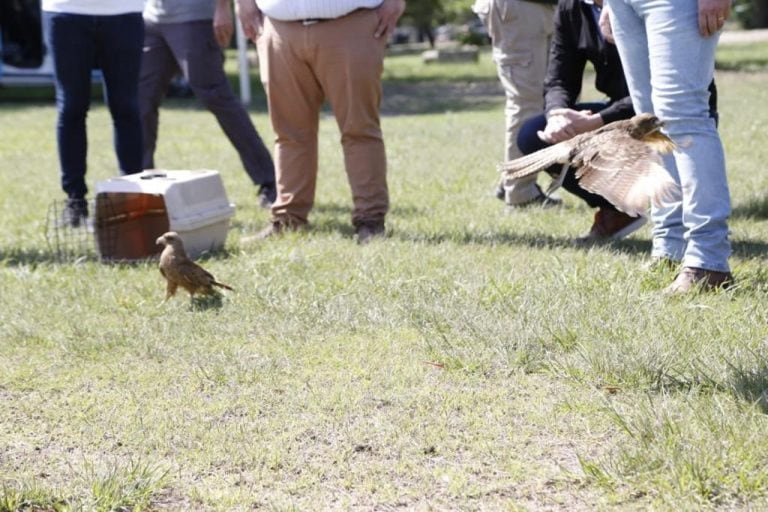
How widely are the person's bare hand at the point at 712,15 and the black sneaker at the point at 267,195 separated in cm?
339

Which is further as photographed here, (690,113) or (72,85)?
(72,85)

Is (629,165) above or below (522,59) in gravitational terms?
below

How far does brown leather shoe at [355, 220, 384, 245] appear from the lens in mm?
5793

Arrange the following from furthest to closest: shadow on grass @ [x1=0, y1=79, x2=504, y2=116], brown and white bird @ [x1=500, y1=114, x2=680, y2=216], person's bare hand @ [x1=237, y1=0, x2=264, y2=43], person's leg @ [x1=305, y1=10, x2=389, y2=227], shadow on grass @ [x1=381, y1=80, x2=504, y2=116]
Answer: shadow on grass @ [x1=0, y1=79, x2=504, y2=116] < shadow on grass @ [x1=381, y1=80, x2=504, y2=116] < person's bare hand @ [x1=237, y1=0, x2=264, y2=43] < person's leg @ [x1=305, y1=10, x2=389, y2=227] < brown and white bird @ [x1=500, y1=114, x2=680, y2=216]

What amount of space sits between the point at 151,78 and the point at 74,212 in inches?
43.4

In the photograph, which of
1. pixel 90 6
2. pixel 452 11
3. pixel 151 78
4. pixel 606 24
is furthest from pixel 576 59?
pixel 452 11

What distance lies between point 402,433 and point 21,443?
42.7 inches

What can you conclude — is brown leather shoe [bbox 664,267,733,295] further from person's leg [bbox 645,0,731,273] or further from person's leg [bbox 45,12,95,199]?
person's leg [bbox 45,12,95,199]

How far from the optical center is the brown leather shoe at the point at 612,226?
558cm

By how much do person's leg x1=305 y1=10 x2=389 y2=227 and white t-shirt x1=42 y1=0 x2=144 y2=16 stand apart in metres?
1.24

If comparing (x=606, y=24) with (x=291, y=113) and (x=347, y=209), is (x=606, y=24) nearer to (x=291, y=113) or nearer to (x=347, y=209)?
(x=291, y=113)

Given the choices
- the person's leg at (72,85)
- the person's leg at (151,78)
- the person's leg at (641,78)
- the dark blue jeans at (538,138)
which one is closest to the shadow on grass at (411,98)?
the person's leg at (151,78)

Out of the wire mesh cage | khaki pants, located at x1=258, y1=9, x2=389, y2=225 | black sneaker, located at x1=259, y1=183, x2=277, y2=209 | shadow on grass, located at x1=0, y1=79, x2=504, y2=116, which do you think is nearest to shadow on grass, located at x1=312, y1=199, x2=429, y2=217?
black sneaker, located at x1=259, y1=183, x2=277, y2=209

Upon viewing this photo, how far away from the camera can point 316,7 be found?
556 centimetres
